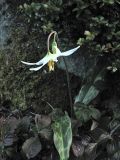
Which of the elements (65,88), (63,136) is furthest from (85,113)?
(65,88)

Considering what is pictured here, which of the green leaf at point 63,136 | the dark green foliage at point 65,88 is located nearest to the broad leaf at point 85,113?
the dark green foliage at point 65,88

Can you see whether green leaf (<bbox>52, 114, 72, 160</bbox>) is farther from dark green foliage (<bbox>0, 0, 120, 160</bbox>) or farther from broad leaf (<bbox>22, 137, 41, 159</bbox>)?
broad leaf (<bbox>22, 137, 41, 159</bbox>)

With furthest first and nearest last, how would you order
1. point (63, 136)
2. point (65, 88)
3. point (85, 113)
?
1. point (65, 88)
2. point (85, 113)
3. point (63, 136)

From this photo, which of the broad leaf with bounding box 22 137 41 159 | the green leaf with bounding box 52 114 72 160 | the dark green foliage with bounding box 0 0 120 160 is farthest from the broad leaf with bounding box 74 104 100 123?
the broad leaf with bounding box 22 137 41 159

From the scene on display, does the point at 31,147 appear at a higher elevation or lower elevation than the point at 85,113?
lower

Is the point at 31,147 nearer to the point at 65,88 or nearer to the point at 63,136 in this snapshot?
the point at 63,136

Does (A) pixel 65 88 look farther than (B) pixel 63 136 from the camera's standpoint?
Yes

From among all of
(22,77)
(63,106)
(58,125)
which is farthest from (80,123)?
(22,77)

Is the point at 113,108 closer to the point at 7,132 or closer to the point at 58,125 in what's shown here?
the point at 58,125
